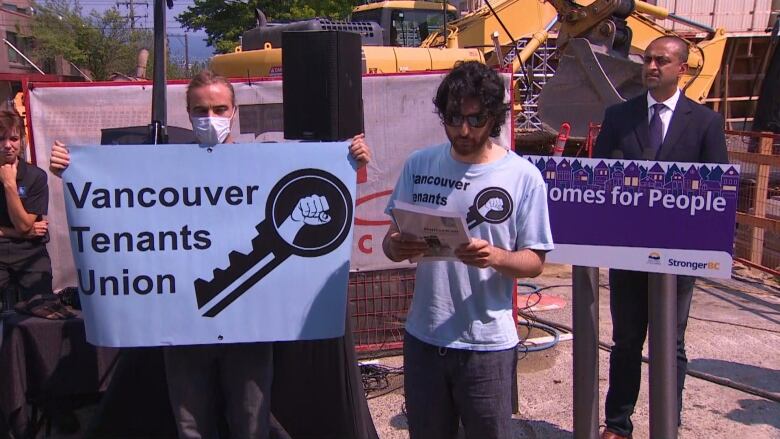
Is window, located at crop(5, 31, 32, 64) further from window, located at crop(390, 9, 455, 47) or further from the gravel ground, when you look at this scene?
the gravel ground

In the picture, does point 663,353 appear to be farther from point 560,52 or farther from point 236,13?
point 236,13

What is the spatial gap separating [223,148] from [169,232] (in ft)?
1.38

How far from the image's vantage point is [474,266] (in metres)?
2.50

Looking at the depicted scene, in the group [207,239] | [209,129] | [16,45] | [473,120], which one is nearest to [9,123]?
[209,129]

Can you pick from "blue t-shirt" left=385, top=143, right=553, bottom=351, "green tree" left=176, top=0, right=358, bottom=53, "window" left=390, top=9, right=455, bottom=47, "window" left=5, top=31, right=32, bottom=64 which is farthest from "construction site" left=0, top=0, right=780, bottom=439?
"window" left=5, top=31, right=32, bottom=64

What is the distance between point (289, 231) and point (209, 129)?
553 millimetres

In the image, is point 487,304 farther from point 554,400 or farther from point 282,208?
point 554,400

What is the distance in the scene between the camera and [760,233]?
8.20 meters

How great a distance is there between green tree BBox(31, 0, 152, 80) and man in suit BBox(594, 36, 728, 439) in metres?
39.8

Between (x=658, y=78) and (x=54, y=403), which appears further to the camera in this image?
(x=54, y=403)

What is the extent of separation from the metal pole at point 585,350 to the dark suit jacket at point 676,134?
2.10ft

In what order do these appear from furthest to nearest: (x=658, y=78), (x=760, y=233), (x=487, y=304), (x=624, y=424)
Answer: (x=760, y=233) < (x=624, y=424) < (x=658, y=78) < (x=487, y=304)

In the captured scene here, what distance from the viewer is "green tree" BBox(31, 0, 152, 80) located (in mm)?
40750

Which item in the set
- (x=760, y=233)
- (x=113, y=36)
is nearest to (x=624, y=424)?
(x=760, y=233)
